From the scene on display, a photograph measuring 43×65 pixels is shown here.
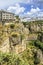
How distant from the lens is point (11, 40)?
19625 millimetres

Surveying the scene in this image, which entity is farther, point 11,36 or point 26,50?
point 26,50

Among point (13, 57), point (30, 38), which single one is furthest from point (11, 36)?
point (30, 38)

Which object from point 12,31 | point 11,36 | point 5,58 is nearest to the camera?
point 5,58

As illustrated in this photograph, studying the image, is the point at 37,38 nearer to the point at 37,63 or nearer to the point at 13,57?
the point at 37,63

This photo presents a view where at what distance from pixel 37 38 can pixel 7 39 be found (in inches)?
498

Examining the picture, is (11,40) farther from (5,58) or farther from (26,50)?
(5,58)

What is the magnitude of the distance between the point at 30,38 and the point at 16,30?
8.96 m

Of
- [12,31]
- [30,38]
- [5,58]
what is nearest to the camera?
[5,58]

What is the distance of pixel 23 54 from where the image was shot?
69.1ft

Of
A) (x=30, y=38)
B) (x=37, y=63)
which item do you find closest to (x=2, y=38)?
(x=37, y=63)

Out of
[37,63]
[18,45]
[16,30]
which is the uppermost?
[16,30]

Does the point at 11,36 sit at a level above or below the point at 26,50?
above

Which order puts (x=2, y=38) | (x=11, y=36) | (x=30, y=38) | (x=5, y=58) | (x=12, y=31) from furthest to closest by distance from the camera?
(x=30, y=38), (x=12, y=31), (x=11, y=36), (x=2, y=38), (x=5, y=58)

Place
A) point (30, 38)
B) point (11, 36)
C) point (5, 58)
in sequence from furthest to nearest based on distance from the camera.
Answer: point (30, 38)
point (11, 36)
point (5, 58)
